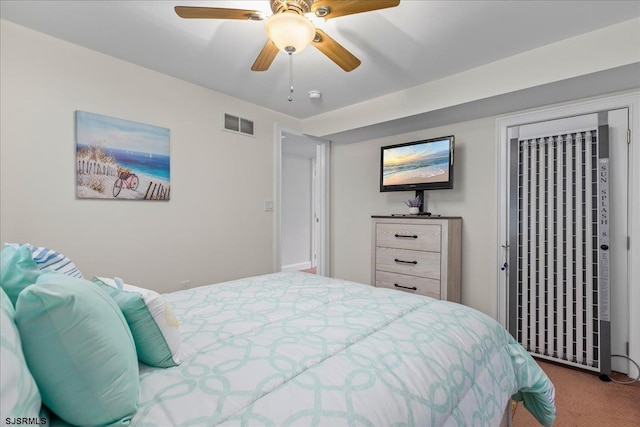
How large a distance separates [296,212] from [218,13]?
15.2ft

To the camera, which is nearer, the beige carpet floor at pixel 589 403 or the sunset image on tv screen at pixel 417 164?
the beige carpet floor at pixel 589 403

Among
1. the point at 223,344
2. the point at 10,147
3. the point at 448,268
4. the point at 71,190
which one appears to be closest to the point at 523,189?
the point at 448,268

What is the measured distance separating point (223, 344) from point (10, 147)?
217cm

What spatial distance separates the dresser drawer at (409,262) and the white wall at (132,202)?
4.34 ft

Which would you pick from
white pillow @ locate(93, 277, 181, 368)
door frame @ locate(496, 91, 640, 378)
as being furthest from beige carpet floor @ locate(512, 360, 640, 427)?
white pillow @ locate(93, 277, 181, 368)

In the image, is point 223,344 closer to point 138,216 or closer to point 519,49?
point 138,216

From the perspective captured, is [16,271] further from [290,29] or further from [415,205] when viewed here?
[415,205]

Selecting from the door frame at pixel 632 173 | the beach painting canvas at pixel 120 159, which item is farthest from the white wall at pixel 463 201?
the beach painting canvas at pixel 120 159

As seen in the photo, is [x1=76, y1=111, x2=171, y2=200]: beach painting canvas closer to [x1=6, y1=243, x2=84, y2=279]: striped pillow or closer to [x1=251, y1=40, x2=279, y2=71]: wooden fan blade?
[x1=251, y1=40, x2=279, y2=71]: wooden fan blade

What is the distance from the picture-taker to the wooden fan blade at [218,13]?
5.05 feet

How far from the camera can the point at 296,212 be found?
611cm

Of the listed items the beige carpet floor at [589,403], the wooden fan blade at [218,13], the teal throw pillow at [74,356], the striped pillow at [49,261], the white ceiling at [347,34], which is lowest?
the beige carpet floor at [589,403]

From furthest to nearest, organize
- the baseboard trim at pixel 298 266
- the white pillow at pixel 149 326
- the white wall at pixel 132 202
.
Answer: the baseboard trim at pixel 298 266
the white wall at pixel 132 202
the white pillow at pixel 149 326

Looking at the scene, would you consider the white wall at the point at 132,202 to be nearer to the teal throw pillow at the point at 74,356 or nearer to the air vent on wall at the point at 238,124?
the air vent on wall at the point at 238,124
